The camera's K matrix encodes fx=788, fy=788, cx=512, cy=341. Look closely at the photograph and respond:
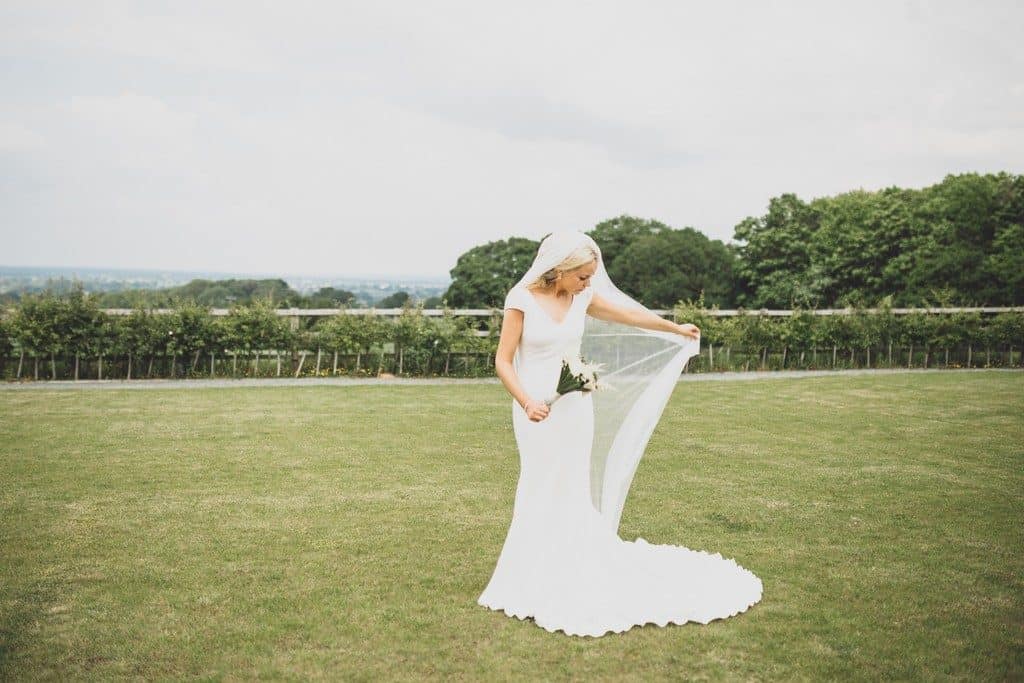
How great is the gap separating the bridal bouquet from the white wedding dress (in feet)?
0.34

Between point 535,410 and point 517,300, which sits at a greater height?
point 517,300

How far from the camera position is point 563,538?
5375 millimetres

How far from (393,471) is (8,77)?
2001 cm

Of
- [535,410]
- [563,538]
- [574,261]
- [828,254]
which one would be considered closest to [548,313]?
[574,261]

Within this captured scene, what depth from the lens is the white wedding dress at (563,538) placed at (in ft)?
16.9

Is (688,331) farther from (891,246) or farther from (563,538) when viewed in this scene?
(891,246)

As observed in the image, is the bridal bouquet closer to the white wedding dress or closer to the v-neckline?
the white wedding dress

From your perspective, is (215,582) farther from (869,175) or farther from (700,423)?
(869,175)

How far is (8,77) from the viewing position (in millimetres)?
21812

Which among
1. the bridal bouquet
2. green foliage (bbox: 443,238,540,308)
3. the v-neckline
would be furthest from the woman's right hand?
green foliage (bbox: 443,238,540,308)

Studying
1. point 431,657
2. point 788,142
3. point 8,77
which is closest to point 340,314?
point 8,77

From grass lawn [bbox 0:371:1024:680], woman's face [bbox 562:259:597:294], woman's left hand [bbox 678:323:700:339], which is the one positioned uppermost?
woman's face [bbox 562:259:597:294]

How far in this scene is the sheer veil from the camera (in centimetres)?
578

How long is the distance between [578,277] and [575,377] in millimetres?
678
